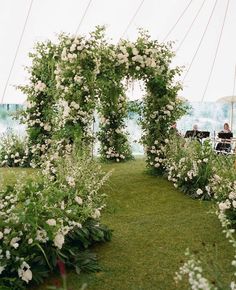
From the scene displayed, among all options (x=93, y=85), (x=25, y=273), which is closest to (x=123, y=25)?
(x=93, y=85)

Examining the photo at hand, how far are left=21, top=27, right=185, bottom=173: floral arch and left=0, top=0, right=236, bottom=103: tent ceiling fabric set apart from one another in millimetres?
909

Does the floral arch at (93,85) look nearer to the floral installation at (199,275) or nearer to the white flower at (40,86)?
the white flower at (40,86)

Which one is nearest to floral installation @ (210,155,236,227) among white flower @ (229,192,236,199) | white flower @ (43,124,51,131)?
white flower @ (229,192,236,199)

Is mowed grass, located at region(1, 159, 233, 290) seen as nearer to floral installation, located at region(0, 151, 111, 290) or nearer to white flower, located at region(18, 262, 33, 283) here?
floral installation, located at region(0, 151, 111, 290)

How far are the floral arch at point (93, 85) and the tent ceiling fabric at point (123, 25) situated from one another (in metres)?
0.91

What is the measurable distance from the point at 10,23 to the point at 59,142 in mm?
4138

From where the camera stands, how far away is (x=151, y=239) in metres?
5.12

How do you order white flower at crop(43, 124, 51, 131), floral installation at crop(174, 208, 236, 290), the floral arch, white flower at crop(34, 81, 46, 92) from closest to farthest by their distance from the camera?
floral installation at crop(174, 208, 236, 290) → the floral arch → white flower at crop(34, 81, 46, 92) → white flower at crop(43, 124, 51, 131)

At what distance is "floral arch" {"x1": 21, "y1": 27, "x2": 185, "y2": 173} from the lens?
8.13m

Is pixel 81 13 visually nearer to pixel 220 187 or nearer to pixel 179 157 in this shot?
pixel 179 157

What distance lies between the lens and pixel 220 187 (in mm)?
5801

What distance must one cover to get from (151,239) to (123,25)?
8.62 metres

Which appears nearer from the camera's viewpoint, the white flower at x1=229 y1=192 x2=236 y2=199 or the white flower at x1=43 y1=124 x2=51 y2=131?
the white flower at x1=229 y1=192 x2=236 y2=199

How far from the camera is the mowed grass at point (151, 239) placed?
393 centimetres
